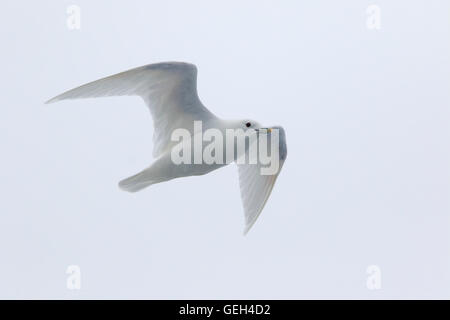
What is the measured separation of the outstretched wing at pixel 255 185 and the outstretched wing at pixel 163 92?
44 centimetres

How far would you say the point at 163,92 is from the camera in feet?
14.1

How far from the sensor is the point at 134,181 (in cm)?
422

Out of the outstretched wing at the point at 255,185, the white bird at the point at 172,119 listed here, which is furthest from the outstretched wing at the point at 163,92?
the outstretched wing at the point at 255,185

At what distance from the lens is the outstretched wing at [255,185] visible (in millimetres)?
4309

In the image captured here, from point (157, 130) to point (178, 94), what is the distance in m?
0.29

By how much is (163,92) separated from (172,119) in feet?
0.59

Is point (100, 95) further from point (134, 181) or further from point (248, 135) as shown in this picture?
point (248, 135)

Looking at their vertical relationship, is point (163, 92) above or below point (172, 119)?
above

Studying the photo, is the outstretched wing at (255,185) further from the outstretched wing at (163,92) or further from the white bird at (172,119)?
the outstretched wing at (163,92)
